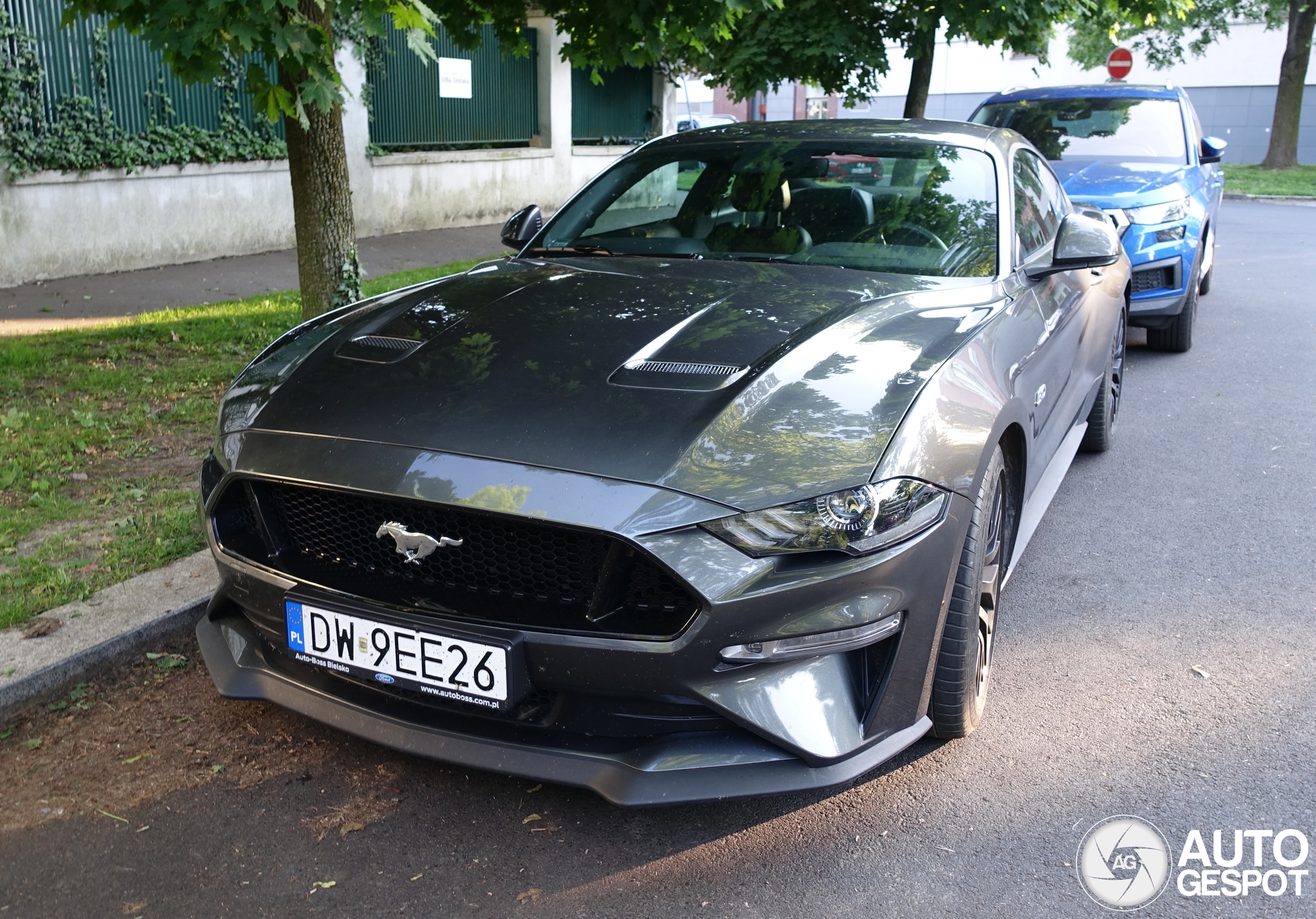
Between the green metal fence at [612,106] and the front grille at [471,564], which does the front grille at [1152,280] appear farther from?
the green metal fence at [612,106]

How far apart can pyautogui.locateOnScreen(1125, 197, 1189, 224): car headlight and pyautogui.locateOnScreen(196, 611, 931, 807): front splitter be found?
18.7 ft

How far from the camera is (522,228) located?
14.4 ft

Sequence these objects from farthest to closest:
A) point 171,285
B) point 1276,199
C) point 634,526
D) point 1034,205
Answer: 1. point 1276,199
2. point 171,285
3. point 1034,205
4. point 634,526

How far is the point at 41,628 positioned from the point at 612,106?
16.5m

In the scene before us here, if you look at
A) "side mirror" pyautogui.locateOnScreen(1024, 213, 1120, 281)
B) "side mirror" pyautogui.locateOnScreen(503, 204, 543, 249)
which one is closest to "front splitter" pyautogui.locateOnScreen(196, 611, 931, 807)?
"side mirror" pyautogui.locateOnScreen(1024, 213, 1120, 281)

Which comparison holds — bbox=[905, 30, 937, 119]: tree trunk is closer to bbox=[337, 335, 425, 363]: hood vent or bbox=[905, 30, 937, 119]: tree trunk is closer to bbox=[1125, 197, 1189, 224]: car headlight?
bbox=[1125, 197, 1189, 224]: car headlight

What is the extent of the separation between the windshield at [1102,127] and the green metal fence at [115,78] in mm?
6119

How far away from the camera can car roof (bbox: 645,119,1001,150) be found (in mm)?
4113

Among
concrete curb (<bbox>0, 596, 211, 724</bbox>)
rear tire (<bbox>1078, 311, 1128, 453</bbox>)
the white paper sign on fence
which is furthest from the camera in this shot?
the white paper sign on fence

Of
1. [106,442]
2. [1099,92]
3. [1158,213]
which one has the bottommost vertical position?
[106,442]

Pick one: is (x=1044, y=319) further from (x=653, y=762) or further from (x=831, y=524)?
(x=653, y=762)

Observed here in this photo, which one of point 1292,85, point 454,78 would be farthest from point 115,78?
point 1292,85

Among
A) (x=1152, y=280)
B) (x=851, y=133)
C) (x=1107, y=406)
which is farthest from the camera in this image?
(x=1152, y=280)

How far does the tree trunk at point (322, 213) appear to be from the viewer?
5859mm
